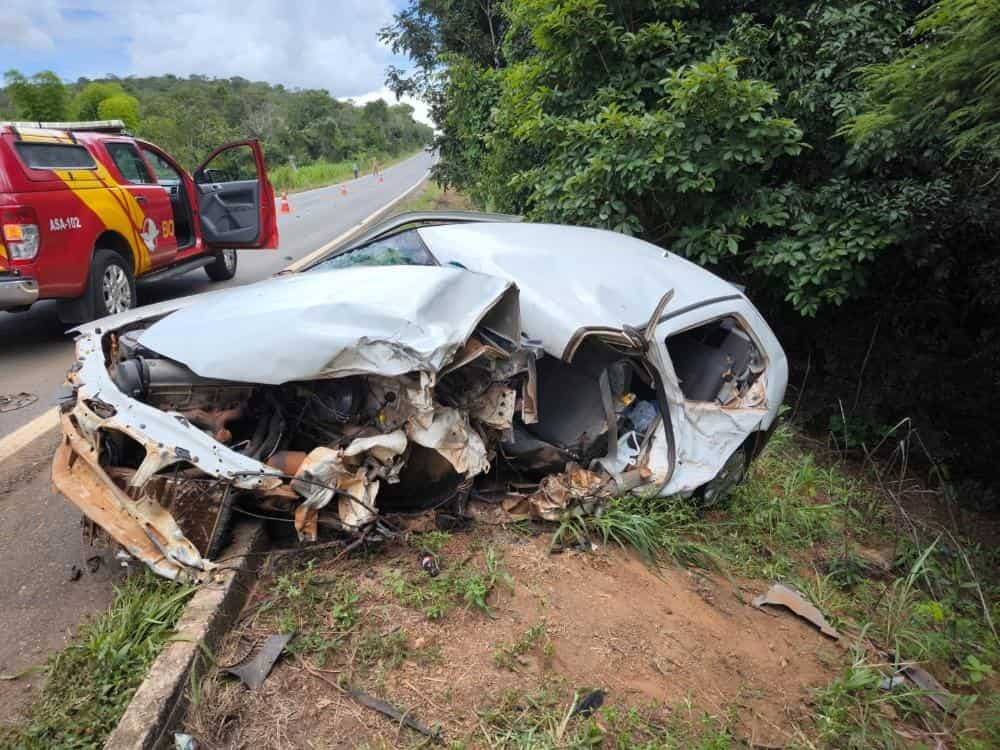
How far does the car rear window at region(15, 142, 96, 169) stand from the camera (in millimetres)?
4906

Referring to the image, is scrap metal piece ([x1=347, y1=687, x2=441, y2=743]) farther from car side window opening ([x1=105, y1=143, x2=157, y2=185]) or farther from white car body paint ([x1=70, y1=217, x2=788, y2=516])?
car side window opening ([x1=105, y1=143, x2=157, y2=185])

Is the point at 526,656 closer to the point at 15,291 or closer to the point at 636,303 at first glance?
the point at 636,303

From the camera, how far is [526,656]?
231cm

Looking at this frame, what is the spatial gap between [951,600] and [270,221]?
7.11m

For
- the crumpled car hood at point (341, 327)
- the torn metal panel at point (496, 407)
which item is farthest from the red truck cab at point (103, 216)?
the torn metal panel at point (496, 407)

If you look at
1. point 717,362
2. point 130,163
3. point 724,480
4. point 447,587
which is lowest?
point 724,480

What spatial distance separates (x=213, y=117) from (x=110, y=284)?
2893 centimetres

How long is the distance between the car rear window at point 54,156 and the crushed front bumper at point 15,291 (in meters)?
0.89

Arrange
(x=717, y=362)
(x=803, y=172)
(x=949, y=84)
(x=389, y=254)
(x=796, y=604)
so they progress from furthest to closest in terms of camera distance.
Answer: (x=803, y=172)
(x=389, y=254)
(x=717, y=362)
(x=949, y=84)
(x=796, y=604)

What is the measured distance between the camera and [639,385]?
11.3 ft

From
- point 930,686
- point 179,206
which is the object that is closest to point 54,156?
point 179,206

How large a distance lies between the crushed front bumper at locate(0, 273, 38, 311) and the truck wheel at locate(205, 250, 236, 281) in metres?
3.23

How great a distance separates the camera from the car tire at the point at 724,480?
332 centimetres

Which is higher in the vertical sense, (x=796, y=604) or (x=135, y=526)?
(x=135, y=526)
